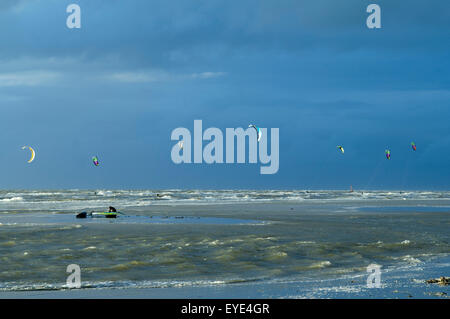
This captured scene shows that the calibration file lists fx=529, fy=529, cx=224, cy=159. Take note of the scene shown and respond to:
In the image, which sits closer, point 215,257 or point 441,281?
point 441,281

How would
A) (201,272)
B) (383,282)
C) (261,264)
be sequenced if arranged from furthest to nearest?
(261,264), (201,272), (383,282)

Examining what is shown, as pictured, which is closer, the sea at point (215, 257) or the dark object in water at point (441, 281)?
the dark object in water at point (441, 281)

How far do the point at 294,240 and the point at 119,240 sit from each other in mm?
6707

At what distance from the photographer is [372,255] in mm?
16750

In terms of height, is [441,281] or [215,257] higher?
[441,281]

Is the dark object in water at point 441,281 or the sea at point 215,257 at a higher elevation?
the dark object in water at point 441,281

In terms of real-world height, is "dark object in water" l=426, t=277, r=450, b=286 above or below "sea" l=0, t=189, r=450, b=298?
above

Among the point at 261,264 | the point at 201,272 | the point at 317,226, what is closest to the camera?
the point at 201,272

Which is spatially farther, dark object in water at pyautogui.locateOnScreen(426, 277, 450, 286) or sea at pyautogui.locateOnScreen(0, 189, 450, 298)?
sea at pyautogui.locateOnScreen(0, 189, 450, 298)

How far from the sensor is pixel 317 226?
89.5ft

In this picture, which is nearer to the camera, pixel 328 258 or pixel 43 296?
pixel 43 296
